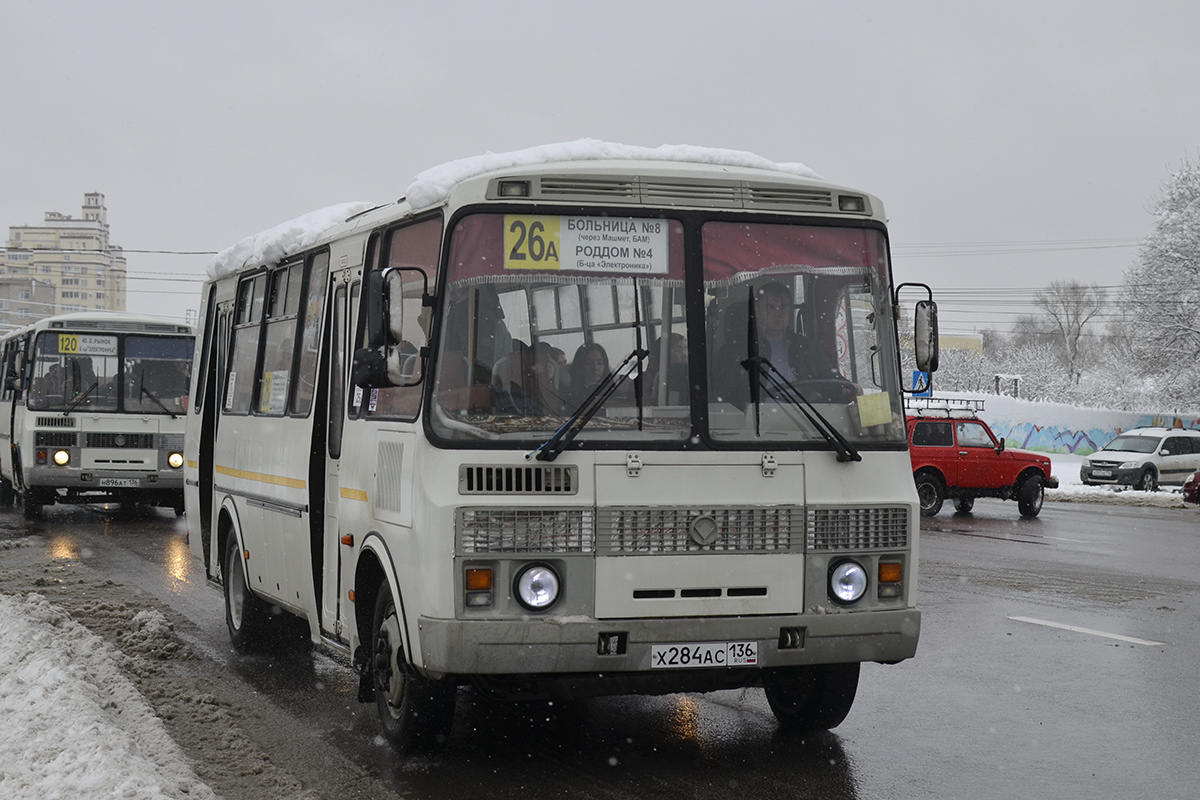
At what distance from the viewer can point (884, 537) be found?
6.31 metres

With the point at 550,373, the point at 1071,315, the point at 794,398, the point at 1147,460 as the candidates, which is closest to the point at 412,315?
the point at 550,373

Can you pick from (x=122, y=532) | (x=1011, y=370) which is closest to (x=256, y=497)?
(x=122, y=532)

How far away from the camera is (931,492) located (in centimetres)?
2544

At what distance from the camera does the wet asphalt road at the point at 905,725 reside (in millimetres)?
6191

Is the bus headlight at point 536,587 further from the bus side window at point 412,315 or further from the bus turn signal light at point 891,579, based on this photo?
the bus turn signal light at point 891,579

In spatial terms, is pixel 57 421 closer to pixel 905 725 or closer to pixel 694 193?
pixel 905 725

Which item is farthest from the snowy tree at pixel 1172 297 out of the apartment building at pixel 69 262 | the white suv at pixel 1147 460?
the apartment building at pixel 69 262

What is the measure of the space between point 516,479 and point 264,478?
11.1 ft

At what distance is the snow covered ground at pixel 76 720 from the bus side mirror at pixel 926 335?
385 cm

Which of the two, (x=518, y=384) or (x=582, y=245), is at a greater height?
(x=582, y=245)

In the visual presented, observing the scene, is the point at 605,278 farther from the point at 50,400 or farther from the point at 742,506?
the point at 50,400

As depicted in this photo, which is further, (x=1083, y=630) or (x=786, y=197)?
(x=1083, y=630)

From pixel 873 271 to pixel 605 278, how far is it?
1.34 m

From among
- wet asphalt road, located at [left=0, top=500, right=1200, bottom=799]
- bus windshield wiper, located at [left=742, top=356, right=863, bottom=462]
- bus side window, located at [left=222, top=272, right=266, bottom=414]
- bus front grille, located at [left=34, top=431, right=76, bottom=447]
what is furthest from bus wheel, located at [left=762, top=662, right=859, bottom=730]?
bus front grille, located at [left=34, top=431, right=76, bottom=447]
